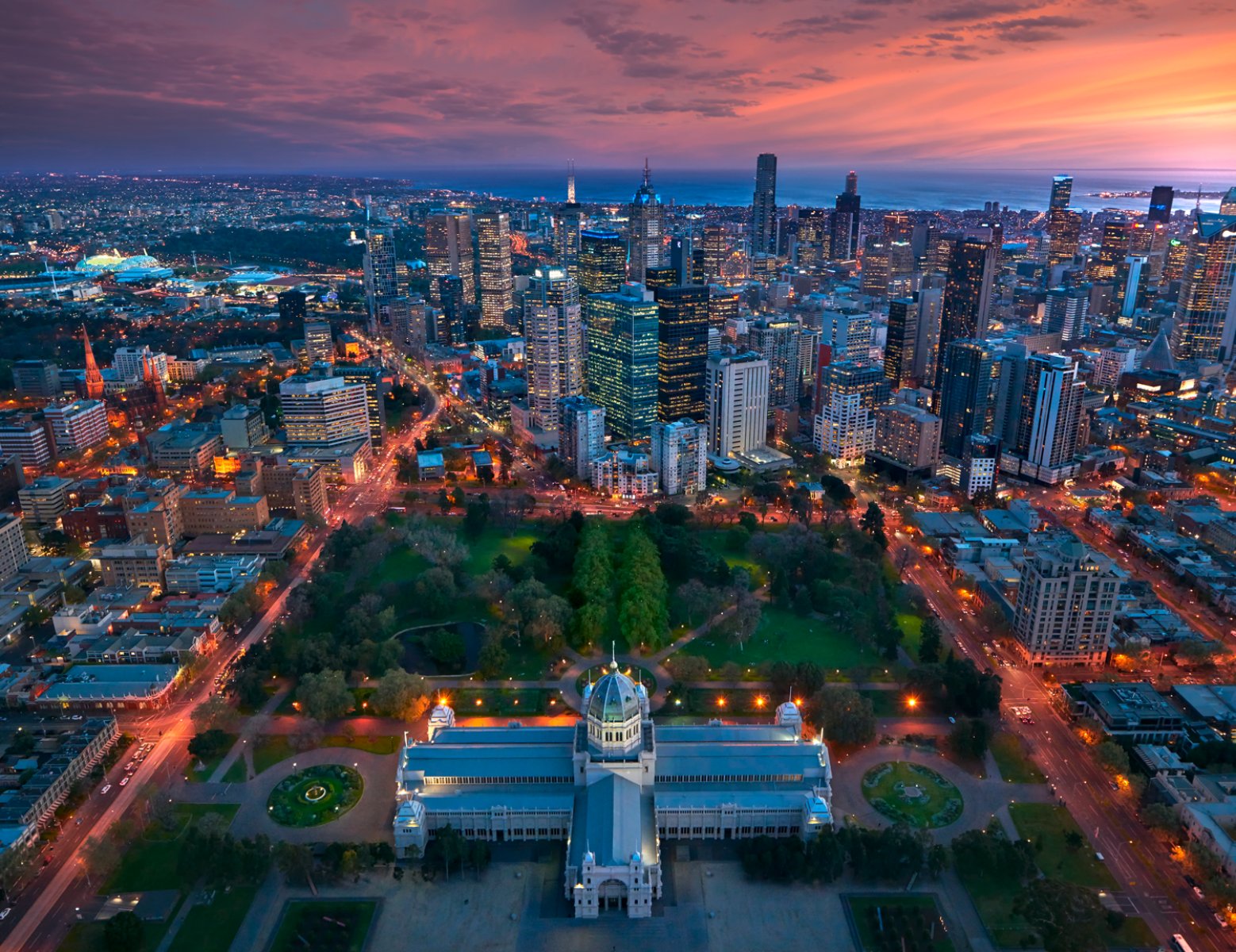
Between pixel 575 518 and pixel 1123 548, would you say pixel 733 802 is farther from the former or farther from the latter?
pixel 1123 548

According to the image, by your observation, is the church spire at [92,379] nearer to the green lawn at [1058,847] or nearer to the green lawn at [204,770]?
the green lawn at [204,770]

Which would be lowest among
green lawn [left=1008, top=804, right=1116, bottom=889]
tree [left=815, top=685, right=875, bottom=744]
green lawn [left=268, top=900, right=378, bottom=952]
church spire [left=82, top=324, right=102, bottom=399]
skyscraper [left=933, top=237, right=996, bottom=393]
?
green lawn [left=268, top=900, right=378, bottom=952]

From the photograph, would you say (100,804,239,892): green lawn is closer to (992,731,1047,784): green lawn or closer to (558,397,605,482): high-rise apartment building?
(992,731,1047,784): green lawn

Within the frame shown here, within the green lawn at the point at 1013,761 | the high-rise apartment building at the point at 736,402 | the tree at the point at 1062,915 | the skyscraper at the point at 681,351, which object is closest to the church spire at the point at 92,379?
the skyscraper at the point at 681,351

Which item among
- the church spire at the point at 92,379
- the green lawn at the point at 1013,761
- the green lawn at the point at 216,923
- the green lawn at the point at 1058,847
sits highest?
the church spire at the point at 92,379

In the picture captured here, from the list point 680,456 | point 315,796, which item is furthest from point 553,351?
point 315,796

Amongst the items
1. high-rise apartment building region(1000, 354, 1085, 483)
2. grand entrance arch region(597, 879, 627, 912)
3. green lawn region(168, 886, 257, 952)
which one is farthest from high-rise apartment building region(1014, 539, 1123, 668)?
green lawn region(168, 886, 257, 952)

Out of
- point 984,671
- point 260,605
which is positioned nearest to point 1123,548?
point 984,671
